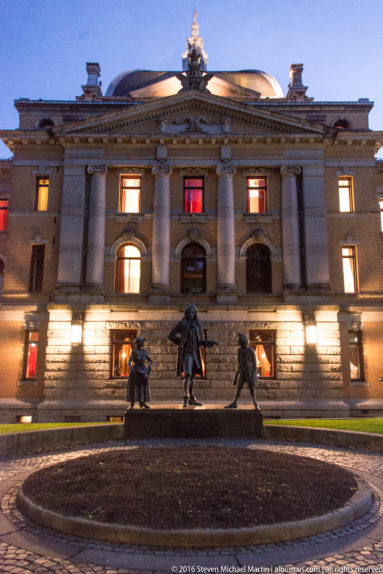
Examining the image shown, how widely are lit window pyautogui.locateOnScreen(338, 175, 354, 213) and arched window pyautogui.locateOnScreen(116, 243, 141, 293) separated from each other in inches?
454

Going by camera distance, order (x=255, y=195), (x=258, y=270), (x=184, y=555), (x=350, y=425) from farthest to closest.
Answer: (x=255, y=195)
(x=258, y=270)
(x=350, y=425)
(x=184, y=555)

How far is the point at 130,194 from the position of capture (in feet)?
80.3

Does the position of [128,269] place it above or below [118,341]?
above

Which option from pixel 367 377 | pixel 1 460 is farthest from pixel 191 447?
pixel 367 377

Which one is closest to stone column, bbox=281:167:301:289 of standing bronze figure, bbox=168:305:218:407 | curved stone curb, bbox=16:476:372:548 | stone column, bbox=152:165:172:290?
stone column, bbox=152:165:172:290

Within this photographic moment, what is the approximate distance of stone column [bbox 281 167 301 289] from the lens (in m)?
22.6

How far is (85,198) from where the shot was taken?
23.7 m

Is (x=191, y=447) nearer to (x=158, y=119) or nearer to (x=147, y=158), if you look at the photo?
(x=147, y=158)

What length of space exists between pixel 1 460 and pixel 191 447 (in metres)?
4.52

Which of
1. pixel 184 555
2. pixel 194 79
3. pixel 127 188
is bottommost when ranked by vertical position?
pixel 184 555

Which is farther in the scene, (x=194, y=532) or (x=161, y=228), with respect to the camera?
(x=161, y=228)

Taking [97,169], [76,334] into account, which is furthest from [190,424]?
[97,169]

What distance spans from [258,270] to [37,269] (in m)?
11.8

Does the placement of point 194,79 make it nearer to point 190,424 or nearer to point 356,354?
point 356,354
